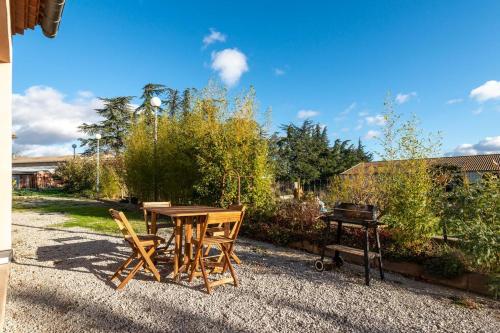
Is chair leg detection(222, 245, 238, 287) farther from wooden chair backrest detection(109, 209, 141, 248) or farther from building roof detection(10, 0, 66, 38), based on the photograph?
building roof detection(10, 0, 66, 38)

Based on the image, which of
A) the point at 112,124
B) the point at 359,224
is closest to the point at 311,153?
the point at 112,124

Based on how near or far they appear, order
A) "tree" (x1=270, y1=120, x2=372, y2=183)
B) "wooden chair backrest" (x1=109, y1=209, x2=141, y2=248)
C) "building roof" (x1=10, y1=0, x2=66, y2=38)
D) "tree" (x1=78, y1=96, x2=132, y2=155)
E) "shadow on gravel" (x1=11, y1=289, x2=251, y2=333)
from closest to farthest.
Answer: "shadow on gravel" (x1=11, y1=289, x2=251, y2=333) → "building roof" (x1=10, y1=0, x2=66, y2=38) → "wooden chair backrest" (x1=109, y1=209, x2=141, y2=248) → "tree" (x1=78, y1=96, x2=132, y2=155) → "tree" (x1=270, y1=120, x2=372, y2=183)

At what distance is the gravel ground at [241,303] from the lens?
274cm

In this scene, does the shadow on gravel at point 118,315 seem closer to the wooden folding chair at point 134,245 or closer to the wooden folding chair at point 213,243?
the wooden folding chair at point 134,245

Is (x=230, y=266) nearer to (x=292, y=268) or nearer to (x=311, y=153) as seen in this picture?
(x=292, y=268)

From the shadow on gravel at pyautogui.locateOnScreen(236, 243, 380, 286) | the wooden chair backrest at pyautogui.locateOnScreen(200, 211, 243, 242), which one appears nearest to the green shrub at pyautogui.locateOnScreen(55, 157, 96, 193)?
the shadow on gravel at pyautogui.locateOnScreen(236, 243, 380, 286)

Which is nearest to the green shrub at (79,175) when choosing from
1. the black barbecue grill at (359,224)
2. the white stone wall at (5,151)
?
the white stone wall at (5,151)

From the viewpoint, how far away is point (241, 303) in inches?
126

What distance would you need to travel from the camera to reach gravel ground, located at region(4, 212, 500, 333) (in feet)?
8.99

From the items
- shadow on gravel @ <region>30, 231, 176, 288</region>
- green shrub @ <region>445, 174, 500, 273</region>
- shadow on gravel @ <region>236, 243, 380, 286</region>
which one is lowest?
shadow on gravel @ <region>236, 243, 380, 286</region>

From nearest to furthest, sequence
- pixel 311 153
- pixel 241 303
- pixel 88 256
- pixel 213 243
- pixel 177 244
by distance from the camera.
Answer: pixel 241 303 → pixel 213 243 → pixel 177 244 → pixel 88 256 → pixel 311 153

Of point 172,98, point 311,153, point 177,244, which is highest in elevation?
point 172,98

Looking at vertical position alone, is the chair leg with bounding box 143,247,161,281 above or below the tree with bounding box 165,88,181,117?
below

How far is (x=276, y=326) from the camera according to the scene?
2.72 m
